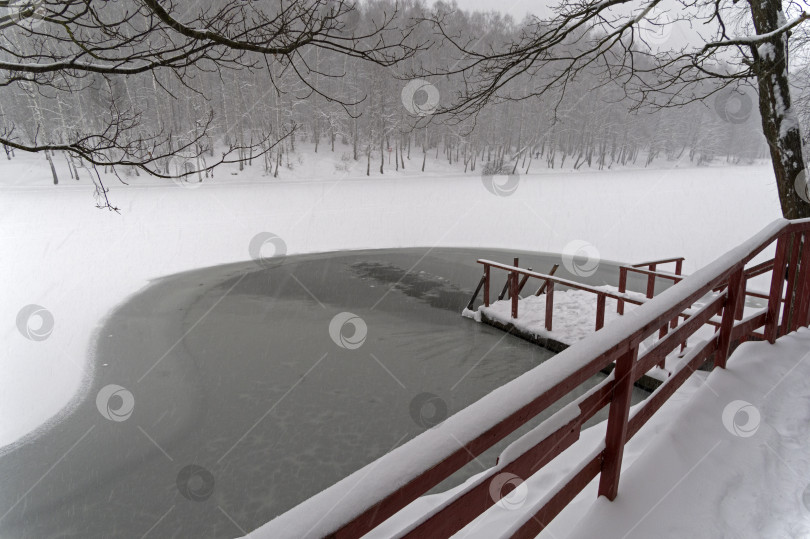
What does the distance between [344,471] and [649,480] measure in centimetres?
374

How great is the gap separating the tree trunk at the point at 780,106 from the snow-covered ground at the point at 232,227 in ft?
35.8

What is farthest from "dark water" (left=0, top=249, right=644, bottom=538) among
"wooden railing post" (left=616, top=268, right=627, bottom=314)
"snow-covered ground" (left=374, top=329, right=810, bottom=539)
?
"snow-covered ground" (left=374, top=329, right=810, bottom=539)

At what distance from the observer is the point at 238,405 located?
279 inches

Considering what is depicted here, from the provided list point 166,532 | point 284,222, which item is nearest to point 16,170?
point 284,222

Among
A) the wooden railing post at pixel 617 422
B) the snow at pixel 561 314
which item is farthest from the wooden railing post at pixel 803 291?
the snow at pixel 561 314

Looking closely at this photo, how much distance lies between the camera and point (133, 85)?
46.4 meters

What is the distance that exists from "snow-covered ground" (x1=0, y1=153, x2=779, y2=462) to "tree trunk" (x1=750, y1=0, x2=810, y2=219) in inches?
429

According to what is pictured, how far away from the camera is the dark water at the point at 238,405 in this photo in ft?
16.8

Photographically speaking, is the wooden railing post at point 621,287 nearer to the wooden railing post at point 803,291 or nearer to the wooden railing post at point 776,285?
the wooden railing post at point 803,291

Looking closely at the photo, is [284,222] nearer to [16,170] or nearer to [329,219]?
[329,219]

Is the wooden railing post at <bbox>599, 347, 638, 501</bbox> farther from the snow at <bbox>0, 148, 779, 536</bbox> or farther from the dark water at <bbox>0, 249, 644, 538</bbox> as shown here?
the dark water at <bbox>0, 249, 644, 538</bbox>

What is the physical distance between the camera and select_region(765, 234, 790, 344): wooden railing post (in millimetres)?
4092

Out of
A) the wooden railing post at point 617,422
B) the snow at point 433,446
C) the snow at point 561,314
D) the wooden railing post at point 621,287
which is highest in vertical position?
the snow at point 433,446

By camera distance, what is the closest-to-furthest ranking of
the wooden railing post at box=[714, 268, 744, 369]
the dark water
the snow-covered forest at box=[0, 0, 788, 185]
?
the wooden railing post at box=[714, 268, 744, 369], the dark water, the snow-covered forest at box=[0, 0, 788, 185]
